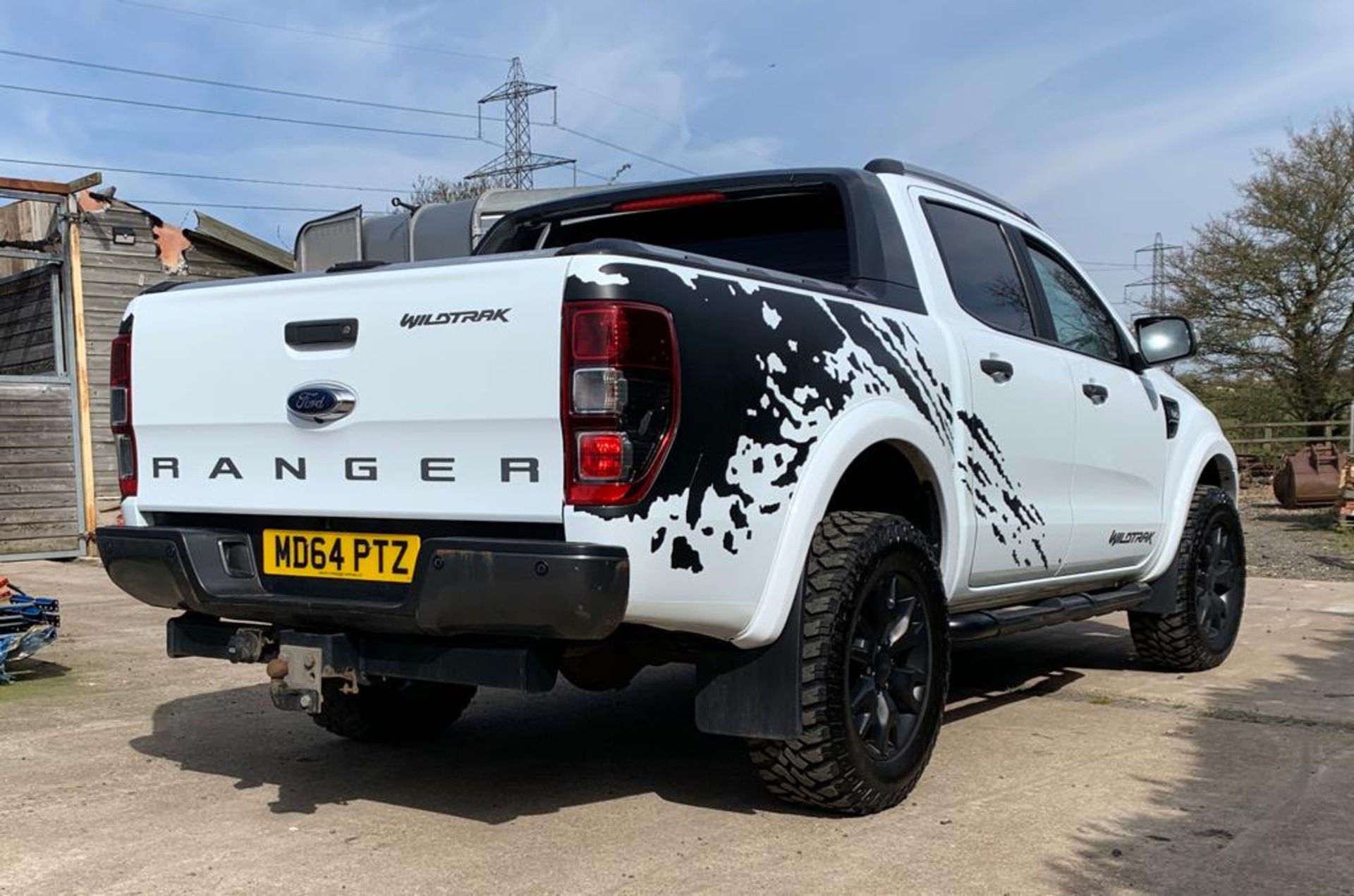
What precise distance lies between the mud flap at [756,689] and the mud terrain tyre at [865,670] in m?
0.04

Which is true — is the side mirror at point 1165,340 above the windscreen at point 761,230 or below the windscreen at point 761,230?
below

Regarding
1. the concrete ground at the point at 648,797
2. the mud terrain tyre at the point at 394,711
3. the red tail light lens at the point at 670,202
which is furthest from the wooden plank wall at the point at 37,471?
the red tail light lens at the point at 670,202

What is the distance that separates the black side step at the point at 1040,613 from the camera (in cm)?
425

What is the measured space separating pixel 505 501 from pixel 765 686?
0.87 meters

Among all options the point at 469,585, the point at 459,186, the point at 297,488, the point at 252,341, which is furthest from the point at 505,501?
the point at 459,186

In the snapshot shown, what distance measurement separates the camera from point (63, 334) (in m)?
12.1

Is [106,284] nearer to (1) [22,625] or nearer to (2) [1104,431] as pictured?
(1) [22,625]

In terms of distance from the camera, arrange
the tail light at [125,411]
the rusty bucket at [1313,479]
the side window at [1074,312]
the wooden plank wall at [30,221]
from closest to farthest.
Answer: the tail light at [125,411] < the side window at [1074,312] < the wooden plank wall at [30,221] < the rusty bucket at [1313,479]

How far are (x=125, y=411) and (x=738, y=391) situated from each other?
192 centimetres

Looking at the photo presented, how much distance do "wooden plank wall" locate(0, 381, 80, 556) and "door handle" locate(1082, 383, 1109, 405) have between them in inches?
391

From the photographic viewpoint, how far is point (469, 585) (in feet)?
9.94

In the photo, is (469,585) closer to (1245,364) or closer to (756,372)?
(756,372)

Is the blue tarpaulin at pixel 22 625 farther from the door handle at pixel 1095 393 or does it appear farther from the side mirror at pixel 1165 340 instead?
the side mirror at pixel 1165 340

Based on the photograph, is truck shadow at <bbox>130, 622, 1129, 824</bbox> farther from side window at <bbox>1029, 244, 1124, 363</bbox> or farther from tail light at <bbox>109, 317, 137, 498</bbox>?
side window at <bbox>1029, 244, 1124, 363</bbox>
